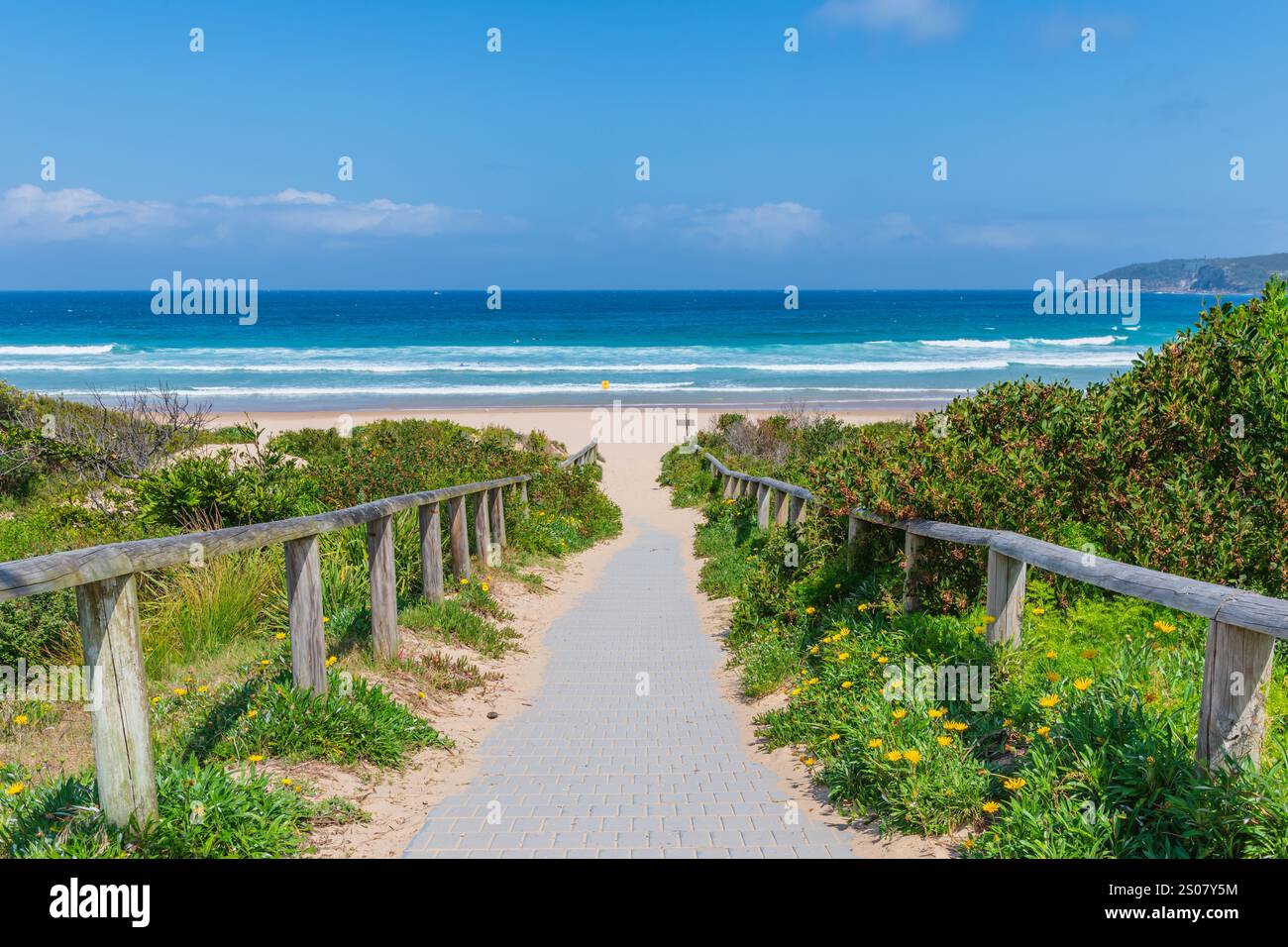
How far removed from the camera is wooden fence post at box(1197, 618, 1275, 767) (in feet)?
10.1

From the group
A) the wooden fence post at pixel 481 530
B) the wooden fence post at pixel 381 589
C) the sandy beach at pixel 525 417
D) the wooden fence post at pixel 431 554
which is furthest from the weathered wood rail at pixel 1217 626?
the sandy beach at pixel 525 417

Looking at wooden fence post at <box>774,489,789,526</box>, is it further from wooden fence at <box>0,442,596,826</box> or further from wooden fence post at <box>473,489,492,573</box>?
wooden fence at <box>0,442,596,826</box>

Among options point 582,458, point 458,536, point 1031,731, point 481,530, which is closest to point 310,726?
point 1031,731

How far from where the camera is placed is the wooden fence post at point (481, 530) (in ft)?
33.7

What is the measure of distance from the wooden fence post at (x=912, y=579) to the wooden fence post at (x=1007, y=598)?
1.02 meters

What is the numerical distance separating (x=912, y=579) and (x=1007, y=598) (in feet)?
3.77

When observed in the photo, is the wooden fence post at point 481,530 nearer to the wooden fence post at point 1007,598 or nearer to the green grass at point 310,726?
the green grass at point 310,726

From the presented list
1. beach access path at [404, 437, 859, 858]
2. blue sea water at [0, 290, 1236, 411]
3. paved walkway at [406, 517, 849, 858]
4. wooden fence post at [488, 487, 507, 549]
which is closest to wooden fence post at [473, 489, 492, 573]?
wooden fence post at [488, 487, 507, 549]

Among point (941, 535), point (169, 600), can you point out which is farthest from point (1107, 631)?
point (169, 600)

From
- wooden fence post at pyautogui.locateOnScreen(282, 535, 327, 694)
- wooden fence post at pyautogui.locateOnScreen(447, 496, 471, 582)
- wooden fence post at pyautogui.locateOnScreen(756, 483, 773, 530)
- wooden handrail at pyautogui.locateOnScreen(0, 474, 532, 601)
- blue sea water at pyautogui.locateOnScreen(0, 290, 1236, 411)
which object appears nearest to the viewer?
wooden handrail at pyautogui.locateOnScreen(0, 474, 532, 601)

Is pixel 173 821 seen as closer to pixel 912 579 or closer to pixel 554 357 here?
pixel 912 579

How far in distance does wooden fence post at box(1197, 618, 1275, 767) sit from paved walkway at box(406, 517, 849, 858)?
58.8 inches

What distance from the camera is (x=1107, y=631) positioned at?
5.09 m
